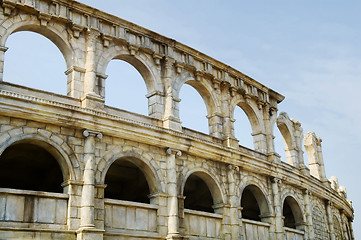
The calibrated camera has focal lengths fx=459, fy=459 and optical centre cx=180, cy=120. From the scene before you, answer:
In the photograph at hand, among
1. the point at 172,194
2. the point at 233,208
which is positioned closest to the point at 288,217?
the point at 233,208

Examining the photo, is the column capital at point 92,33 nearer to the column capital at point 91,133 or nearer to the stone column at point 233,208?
the column capital at point 91,133

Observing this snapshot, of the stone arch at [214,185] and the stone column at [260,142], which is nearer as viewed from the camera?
the stone arch at [214,185]

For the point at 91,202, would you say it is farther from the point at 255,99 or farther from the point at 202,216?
the point at 255,99

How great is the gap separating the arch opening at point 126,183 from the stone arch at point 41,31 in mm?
4696

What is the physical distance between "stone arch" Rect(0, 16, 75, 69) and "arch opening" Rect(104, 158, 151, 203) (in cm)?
470

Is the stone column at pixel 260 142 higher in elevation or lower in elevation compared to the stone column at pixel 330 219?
higher

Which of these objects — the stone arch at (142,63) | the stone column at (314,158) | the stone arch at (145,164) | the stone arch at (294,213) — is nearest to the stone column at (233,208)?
the stone arch at (145,164)

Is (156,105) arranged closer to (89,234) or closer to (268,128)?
(89,234)

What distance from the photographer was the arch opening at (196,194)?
20.1 metres

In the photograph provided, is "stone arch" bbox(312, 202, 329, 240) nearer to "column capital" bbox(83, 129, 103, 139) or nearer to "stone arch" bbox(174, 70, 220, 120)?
"stone arch" bbox(174, 70, 220, 120)

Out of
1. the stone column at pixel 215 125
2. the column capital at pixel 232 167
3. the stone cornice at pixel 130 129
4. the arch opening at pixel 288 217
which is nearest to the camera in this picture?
the stone cornice at pixel 130 129

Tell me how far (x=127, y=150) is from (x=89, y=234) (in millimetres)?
3189

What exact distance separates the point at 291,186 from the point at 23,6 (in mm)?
14671

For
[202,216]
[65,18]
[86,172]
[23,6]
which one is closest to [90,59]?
[65,18]
